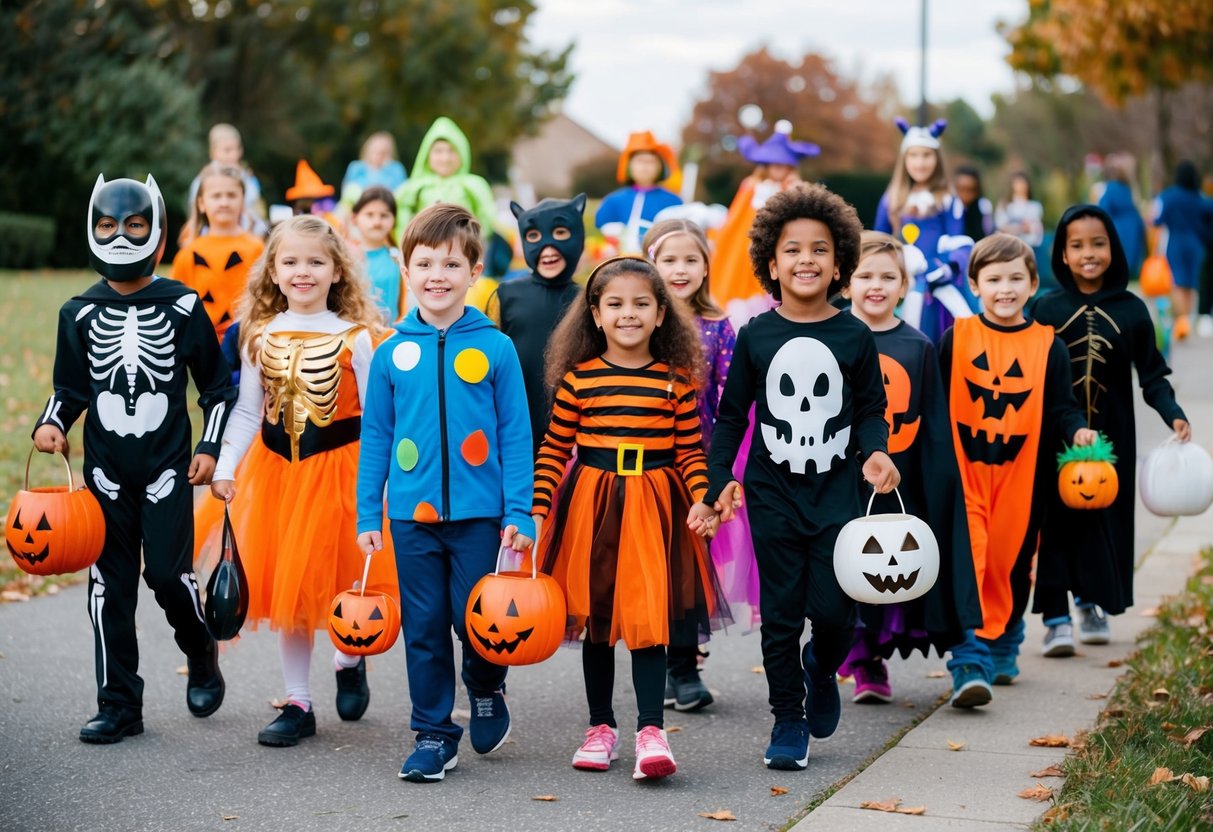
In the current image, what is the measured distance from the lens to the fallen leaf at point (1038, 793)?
5.02m

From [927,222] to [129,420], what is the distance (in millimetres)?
5041

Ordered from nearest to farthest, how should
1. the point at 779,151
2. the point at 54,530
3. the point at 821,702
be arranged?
the point at 54,530, the point at 821,702, the point at 779,151

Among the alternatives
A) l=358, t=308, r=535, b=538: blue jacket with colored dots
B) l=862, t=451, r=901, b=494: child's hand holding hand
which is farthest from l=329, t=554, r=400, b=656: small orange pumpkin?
l=862, t=451, r=901, b=494: child's hand holding hand

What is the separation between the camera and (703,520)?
5.35m

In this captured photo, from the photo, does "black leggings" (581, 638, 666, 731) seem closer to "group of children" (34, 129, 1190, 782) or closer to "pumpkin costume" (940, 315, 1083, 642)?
"group of children" (34, 129, 1190, 782)

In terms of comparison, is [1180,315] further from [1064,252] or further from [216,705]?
[216,705]

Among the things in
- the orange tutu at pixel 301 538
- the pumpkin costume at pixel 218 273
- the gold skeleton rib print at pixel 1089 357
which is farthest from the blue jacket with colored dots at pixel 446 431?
the gold skeleton rib print at pixel 1089 357

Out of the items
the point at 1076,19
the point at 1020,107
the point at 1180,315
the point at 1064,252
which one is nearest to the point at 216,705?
the point at 1064,252

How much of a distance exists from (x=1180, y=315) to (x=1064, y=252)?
14.2 metres

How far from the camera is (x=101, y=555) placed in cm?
586

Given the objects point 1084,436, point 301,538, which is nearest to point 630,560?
point 301,538

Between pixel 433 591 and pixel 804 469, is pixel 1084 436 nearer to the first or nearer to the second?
pixel 804 469

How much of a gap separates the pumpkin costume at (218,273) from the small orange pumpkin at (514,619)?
10.4 ft

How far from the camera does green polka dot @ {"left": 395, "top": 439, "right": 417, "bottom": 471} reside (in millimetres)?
5461
